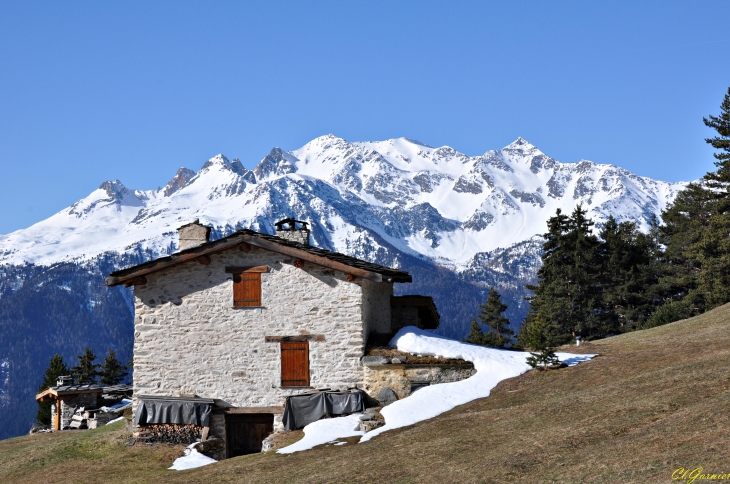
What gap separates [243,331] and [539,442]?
14058mm

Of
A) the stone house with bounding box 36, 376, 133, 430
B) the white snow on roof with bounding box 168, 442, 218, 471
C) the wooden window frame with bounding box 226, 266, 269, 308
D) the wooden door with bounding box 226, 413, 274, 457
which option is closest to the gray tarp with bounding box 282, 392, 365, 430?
the wooden door with bounding box 226, 413, 274, 457

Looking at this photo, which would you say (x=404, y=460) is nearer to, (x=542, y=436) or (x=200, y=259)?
(x=542, y=436)

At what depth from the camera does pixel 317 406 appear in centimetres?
2858

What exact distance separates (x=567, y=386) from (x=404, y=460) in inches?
316

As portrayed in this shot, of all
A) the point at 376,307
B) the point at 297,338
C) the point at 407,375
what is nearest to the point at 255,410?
the point at 297,338

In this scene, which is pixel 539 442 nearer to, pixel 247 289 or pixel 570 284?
pixel 247 289

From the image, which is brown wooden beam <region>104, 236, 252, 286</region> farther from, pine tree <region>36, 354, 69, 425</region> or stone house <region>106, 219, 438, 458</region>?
pine tree <region>36, 354, 69, 425</region>

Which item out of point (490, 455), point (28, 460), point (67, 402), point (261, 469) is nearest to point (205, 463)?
point (261, 469)

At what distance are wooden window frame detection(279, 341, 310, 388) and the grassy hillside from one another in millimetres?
4361

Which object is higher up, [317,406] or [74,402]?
[317,406]

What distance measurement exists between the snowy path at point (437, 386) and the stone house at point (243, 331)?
6.73 ft

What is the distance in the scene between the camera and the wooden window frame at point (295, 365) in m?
29.4

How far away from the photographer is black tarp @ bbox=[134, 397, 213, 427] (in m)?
29.1

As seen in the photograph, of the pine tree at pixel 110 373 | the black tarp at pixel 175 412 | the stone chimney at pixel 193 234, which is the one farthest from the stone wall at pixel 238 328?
the pine tree at pixel 110 373
